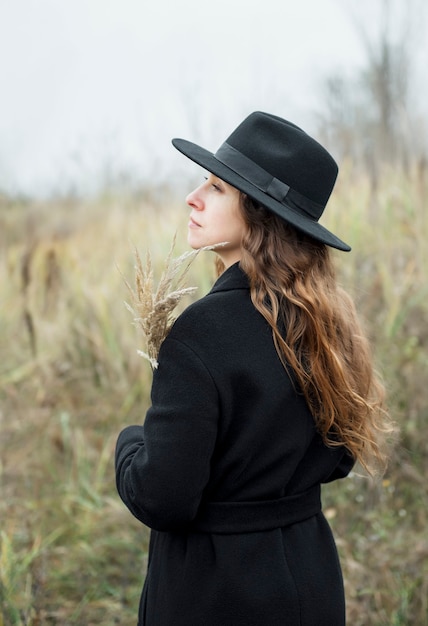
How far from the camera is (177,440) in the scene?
61.6 inches

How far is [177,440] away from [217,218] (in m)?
0.56

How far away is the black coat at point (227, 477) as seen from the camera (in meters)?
1.59

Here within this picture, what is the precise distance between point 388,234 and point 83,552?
3166mm

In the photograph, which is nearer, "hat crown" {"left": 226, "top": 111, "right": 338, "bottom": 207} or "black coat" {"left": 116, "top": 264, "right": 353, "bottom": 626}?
"black coat" {"left": 116, "top": 264, "right": 353, "bottom": 626}

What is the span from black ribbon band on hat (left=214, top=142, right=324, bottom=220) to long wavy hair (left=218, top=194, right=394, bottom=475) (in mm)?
54

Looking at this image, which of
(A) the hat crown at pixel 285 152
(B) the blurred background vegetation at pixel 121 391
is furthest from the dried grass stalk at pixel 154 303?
(B) the blurred background vegetation at pixel 121 391

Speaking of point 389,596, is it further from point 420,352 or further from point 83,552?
point 420,352

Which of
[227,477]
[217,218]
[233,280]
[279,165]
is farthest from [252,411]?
[279,165]

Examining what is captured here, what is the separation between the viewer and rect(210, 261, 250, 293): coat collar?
1729 millimetres

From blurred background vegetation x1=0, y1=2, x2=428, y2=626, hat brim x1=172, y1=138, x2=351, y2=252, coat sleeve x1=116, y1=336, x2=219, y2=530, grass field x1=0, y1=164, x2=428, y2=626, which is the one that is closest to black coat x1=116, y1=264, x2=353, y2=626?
coat sleeve x1=116, y1=336, x2=219, y2=530

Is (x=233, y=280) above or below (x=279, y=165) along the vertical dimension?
below

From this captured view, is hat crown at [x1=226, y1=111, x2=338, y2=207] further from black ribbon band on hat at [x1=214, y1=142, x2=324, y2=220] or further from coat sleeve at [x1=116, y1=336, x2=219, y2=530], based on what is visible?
coat sleeve at [x1=116, y1=336, x2=219, y2=530]

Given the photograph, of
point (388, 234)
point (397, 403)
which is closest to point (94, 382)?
point (397, 403)

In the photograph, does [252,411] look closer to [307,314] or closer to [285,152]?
[307,314]
